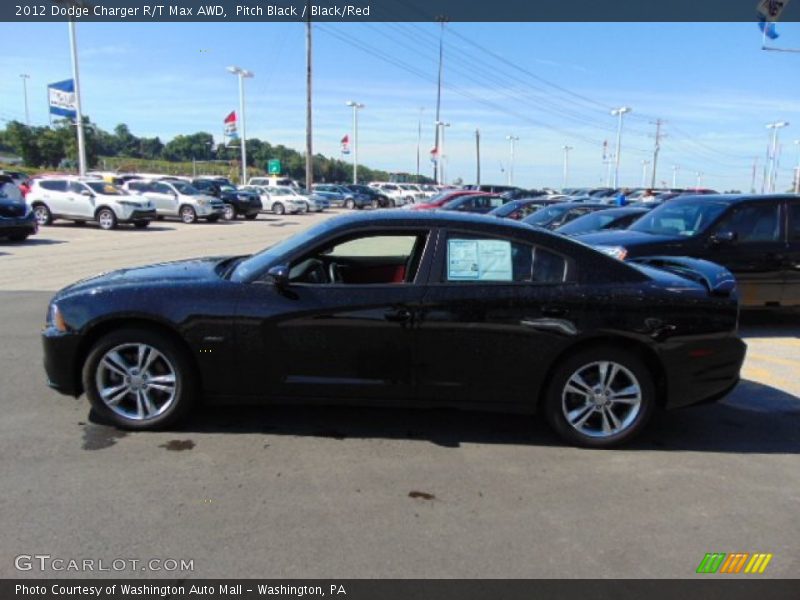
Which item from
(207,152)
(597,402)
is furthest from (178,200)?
(207,152)

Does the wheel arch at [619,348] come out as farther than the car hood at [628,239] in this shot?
No

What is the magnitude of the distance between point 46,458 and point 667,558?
11.8 ft

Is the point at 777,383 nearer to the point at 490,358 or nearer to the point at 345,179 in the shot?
the point at 490,358

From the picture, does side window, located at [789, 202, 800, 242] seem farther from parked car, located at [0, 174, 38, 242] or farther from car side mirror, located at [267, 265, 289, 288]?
parked car, located at [0, 174, 38, 242]

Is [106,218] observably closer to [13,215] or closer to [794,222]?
[13,215]

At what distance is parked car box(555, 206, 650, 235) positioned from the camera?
426 inches

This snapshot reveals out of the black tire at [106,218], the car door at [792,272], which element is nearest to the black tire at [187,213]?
the black tire at [106,218]

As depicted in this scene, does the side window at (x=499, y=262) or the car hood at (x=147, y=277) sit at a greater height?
the side window at (x=499, y=262)

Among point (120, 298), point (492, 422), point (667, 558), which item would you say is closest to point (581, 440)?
point (492, 422)

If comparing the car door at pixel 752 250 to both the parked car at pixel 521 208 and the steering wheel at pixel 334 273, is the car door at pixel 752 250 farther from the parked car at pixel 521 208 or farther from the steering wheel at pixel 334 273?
Answer: the parked car at pixel 521 208

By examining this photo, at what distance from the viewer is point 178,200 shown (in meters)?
26.5

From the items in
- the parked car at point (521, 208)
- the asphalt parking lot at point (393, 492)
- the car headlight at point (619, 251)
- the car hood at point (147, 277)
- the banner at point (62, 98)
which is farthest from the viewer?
the banner at point (62, 98)

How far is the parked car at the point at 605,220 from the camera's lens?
1082 cm

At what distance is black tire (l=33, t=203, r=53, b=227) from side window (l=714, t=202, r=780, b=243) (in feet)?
71.6
